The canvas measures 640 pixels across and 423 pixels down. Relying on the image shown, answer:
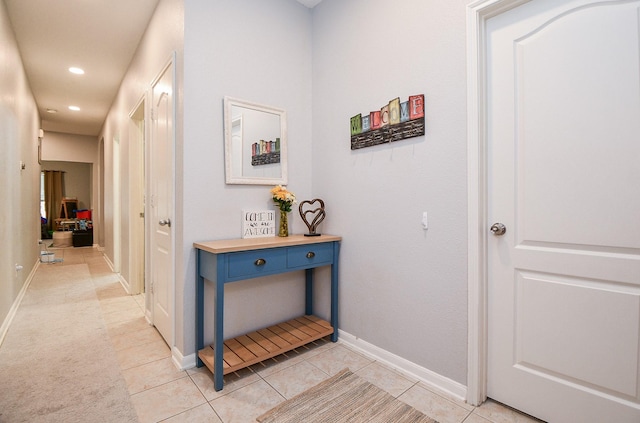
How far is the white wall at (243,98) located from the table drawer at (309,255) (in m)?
0.37

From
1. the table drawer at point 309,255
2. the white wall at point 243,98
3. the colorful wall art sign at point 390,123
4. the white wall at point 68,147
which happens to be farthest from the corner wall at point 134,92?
the white wall at point 68,147

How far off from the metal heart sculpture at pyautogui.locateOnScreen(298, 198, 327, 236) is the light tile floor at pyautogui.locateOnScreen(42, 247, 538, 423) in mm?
881

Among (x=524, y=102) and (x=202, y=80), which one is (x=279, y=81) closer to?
(x=202, y=80)

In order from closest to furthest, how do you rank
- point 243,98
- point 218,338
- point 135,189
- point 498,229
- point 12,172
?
point 498,229 → point 218,338 → point 243,98 → point 12,172 → point 135,189

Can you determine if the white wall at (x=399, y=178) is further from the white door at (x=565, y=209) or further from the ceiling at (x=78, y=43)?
the ceiling at (x=78, y=43)

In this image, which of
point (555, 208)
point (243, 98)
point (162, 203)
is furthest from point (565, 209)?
point (162, 203)

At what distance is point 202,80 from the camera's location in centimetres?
206

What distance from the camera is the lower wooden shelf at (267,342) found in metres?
1.90

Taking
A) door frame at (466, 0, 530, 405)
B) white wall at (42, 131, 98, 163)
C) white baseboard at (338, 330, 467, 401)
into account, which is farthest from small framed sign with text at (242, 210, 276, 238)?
white wall at (42, 131, 98, 163)

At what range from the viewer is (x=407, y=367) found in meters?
1.94

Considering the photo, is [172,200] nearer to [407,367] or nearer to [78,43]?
[407,367]

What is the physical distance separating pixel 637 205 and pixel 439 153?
0.85 metres

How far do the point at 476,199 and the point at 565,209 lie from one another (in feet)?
1.21

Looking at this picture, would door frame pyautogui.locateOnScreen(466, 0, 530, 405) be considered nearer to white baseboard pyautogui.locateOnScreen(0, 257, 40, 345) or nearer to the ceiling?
the ceiling
